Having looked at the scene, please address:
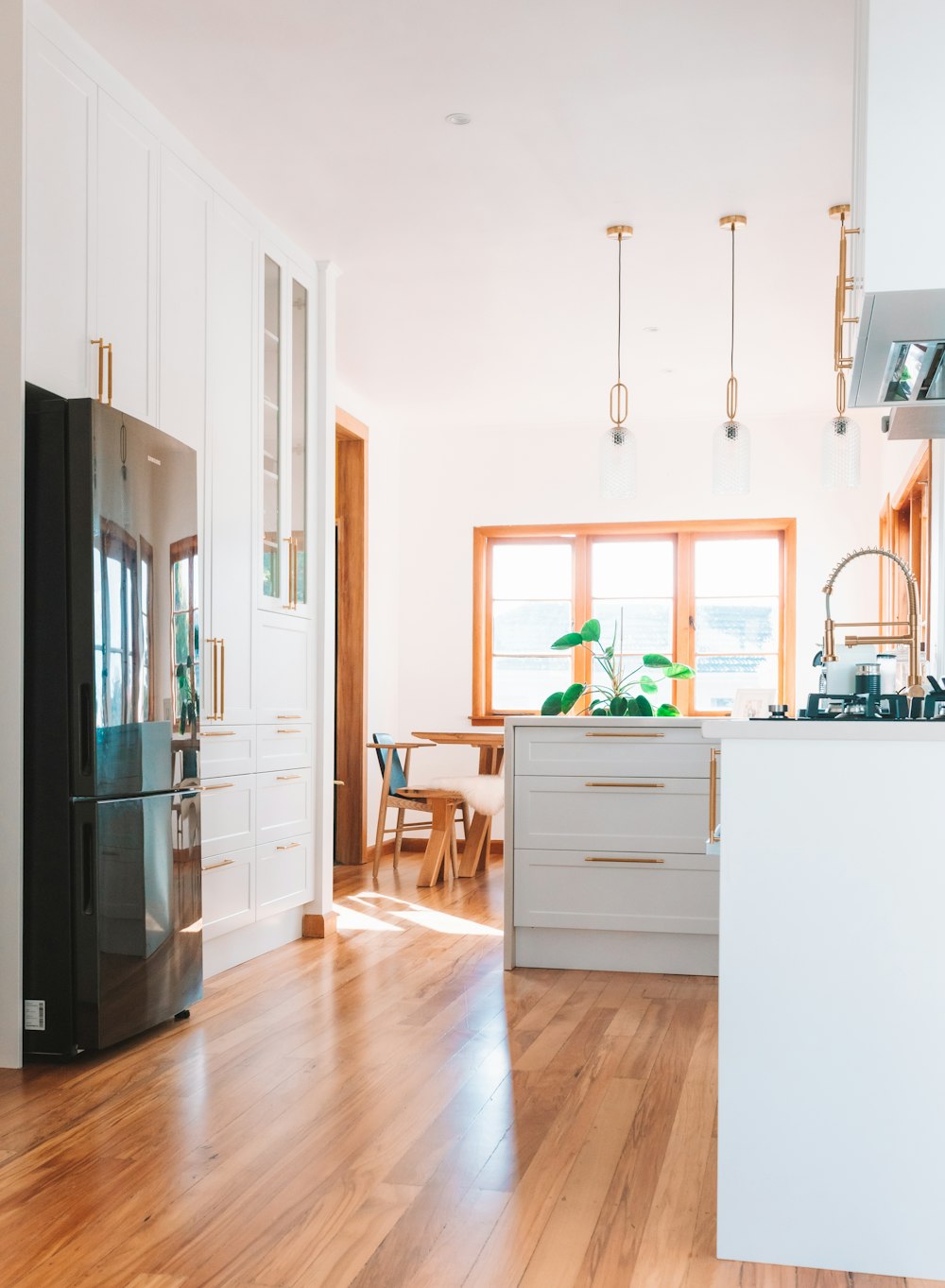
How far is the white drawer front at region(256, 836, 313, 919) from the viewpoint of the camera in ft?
14.5

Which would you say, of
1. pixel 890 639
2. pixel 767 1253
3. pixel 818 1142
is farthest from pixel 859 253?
pixel 767 1253

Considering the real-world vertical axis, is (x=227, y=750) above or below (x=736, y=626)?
below

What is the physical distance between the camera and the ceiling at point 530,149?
328 cm

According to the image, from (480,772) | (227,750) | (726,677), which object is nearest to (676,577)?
(726,677)

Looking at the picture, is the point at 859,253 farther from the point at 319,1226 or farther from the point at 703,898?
the point at 703,898

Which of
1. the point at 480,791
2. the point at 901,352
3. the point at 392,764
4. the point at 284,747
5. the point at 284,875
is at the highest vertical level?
the point at 901,352

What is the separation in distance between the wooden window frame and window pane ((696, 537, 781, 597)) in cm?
4

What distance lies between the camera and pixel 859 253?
2.38 metres

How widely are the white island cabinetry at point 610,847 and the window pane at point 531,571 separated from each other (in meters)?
3.88

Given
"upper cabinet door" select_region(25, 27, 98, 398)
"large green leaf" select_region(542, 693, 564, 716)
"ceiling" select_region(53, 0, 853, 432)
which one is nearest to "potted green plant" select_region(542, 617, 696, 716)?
"large green leaf" select_region(542, 693, 564, 716)

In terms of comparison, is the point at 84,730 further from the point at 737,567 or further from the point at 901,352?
the point at 737,567

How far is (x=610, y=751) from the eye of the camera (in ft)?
13.9

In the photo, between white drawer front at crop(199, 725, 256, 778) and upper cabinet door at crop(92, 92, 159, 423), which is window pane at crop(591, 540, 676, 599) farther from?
upper cabinet door at crop(92, 92, 159, 423)

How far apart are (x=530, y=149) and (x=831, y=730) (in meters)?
2.69
